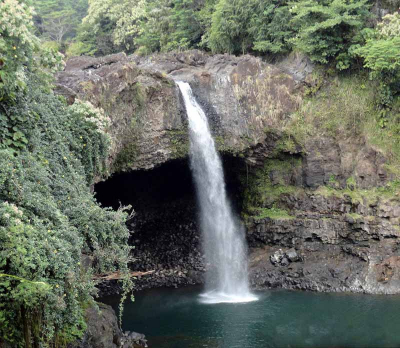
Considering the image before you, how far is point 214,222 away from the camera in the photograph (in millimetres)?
20391

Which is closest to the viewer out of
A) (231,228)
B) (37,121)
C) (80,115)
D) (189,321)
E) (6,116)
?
(6,116)

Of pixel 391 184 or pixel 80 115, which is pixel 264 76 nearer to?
pixel 391 184

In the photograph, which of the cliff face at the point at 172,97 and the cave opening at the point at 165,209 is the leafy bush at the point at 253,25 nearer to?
the cliff face at the point at 172,97

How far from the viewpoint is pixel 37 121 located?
1053 centimetres

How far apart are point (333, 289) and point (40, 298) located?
1337 centimetres

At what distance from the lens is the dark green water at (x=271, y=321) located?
42.8ft

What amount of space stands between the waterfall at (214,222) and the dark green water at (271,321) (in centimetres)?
163

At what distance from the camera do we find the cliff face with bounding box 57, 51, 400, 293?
667 inches

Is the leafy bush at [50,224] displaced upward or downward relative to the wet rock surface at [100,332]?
upward

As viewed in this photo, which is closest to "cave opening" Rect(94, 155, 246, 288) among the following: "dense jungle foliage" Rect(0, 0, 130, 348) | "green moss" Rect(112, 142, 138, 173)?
"green moss" Rect(112, 142, 138, 173)

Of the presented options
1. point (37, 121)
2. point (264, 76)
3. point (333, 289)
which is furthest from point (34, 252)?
point (264, 76)

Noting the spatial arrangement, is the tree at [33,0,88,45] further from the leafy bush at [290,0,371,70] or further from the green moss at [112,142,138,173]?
the green moss at [112,142,138,173]

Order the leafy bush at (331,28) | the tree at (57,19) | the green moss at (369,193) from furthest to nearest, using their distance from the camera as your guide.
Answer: the tree at (57,19) < the leafy bush at (331,28) < the green moss at (369,193)

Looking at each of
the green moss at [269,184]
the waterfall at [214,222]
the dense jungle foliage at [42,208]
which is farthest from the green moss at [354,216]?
the dense jungle foliage at [42,208]
